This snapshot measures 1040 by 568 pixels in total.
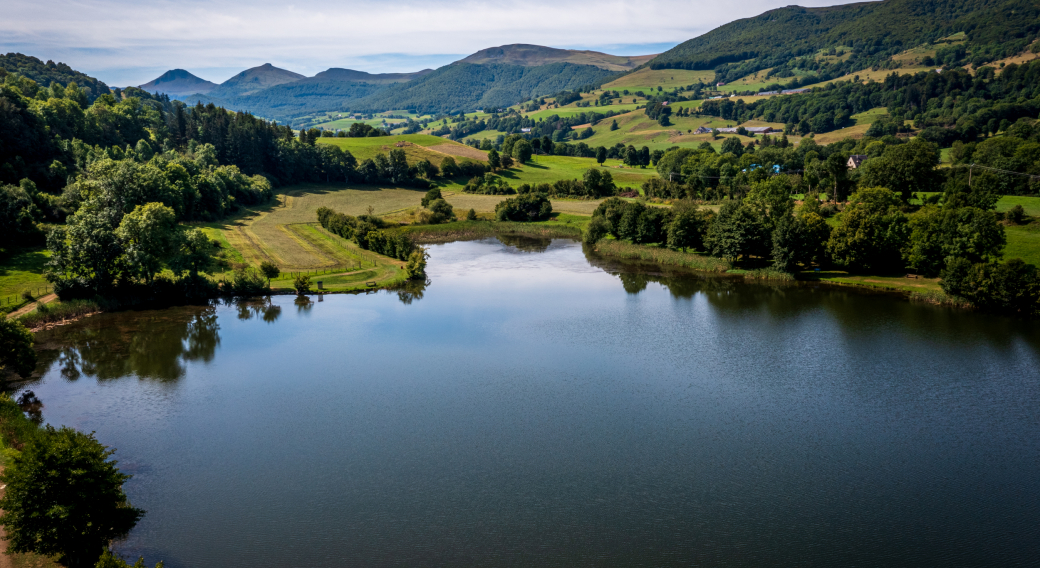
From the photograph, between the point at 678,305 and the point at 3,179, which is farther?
the point at 3,179

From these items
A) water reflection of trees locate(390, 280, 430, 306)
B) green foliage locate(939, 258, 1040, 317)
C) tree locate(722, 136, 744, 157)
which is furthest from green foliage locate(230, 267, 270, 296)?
tree locate(722, 136, 744, 157)

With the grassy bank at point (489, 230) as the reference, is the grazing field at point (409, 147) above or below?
above

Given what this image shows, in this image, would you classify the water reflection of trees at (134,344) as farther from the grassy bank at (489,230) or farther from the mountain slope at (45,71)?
the mountain slope at (45,71)

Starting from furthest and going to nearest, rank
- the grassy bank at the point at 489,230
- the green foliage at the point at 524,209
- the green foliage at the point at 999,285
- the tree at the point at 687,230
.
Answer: the green foliage at the point at 524,209 → the grassy bank at the point at 489,230 → the tree at the point at 687,230 → the green foliage at the point at 999,285

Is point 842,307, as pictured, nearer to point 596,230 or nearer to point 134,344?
point 596,230

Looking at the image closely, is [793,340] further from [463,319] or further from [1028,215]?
[1028,215]

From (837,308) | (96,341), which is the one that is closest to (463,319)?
(96,341)

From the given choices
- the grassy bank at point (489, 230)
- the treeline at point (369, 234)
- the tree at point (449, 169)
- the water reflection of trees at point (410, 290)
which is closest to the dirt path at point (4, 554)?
the water reflection of trees at point (410, 290)
